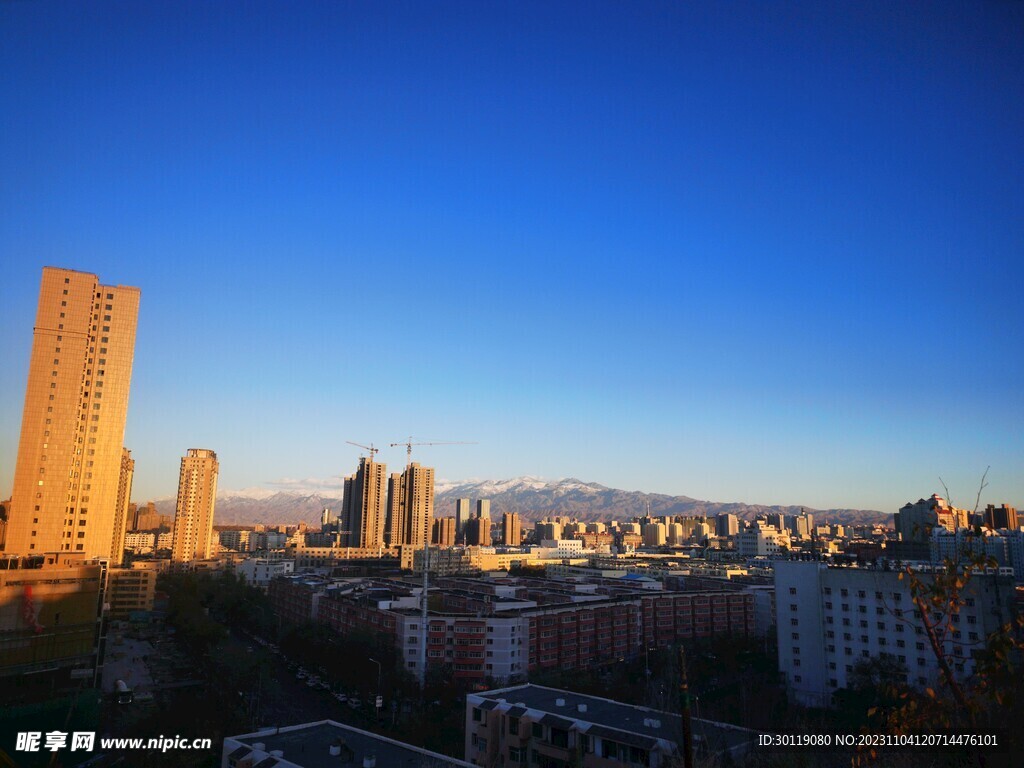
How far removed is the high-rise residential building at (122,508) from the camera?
23.7 m

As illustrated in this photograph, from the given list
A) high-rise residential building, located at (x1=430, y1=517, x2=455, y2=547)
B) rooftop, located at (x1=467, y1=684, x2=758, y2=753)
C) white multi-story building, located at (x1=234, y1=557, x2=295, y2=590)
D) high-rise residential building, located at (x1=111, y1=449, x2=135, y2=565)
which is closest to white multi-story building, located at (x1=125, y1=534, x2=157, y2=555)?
white multi-story building, located at (x1=234, y1=557, x2=295, y2=590)

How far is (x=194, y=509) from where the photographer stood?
35594 mm

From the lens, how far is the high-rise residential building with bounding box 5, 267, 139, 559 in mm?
16688

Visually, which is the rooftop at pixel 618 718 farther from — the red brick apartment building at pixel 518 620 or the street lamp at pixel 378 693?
the red brick apartment building at pixel 518 620

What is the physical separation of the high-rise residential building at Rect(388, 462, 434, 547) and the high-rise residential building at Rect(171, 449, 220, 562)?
43.6 feet

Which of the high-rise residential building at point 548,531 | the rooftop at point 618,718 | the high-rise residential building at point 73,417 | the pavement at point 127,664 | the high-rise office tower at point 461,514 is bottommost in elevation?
the pavement at point 127,664

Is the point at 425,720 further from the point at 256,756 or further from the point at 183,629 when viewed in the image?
the point at 183,629

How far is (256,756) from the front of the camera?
20.1 ft

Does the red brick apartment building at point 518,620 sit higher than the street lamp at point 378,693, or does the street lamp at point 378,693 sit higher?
the red brick apartment building at point 518,620

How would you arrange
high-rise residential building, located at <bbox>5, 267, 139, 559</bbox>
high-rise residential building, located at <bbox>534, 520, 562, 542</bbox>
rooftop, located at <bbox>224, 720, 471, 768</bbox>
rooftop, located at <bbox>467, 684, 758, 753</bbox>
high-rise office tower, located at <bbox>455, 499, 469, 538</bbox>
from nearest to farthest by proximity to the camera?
rooftop, located at <bbox>224, 720, 471, 768</bbox>, rooftop, located at <bbox>467, 684, 758, 753</bbox>, high-rise residential building, located at <bbox>5, 267, 139, 559</bbox>, high-rise residential building, located at <bbox>534, 520, 562, 542</bbox>, high-rise office tower, located at <bbox>455, 499, 469, 538</bbox>

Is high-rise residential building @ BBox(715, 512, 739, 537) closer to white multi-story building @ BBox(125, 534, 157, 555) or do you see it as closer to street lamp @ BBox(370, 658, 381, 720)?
white multi-story building @ BBox(125, 534, 157, 555)

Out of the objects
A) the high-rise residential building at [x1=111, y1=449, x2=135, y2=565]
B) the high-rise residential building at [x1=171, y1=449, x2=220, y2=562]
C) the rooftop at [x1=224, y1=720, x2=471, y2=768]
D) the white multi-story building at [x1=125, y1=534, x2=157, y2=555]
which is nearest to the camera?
the rooftop at [x1=224, y1=720, x2=471, y2=768]

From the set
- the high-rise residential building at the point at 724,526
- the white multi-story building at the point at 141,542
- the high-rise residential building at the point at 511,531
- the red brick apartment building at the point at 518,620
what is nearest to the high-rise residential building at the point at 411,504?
the high-rise residential building at the point at 511,531

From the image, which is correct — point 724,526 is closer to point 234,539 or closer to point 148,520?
point 234,539
